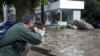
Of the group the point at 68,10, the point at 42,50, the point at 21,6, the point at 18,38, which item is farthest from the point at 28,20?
the point at 68,10

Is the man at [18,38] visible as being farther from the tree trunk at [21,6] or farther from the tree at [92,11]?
the tree at [92,11]

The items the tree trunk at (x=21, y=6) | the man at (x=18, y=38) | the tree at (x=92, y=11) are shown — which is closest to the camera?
the man at (x=18, y=38)

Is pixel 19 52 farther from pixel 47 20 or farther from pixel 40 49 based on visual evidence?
pixel 47 20

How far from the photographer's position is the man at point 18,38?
4.53m

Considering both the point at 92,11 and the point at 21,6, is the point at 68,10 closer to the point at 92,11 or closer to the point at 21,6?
the point at 92,11

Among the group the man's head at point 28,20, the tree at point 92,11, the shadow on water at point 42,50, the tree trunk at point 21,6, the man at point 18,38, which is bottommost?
the tree at point 92,11

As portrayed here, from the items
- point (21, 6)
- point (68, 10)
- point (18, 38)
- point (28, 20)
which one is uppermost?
point (28, 20)

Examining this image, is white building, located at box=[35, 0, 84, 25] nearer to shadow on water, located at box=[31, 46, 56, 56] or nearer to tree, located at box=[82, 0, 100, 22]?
tree, located at box=[82, 0, 100, 22]

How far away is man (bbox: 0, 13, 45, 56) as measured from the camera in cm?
453

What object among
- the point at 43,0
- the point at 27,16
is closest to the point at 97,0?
the point at 43,0

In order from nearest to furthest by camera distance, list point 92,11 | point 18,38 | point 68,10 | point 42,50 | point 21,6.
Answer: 1. point 18,38
2. point 42,50
3. point 21,6
4. point 68,10
5. point 92,11

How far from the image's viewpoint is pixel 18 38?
14.9ft

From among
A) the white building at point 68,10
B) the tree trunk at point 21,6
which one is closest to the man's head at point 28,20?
the tree trunk at point 21,6

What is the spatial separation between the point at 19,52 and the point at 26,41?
19cm
